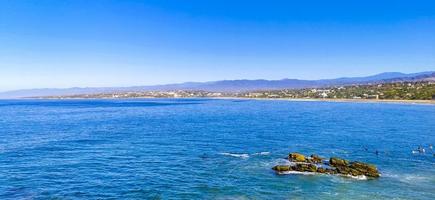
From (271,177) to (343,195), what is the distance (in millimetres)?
9702

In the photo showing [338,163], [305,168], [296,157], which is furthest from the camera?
[296,157]

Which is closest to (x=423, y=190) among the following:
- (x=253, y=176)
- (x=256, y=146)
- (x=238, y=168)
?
(x=253, y=176)

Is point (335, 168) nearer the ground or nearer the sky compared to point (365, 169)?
nearer the ground

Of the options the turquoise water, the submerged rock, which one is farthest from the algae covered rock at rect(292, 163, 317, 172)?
the turquoise water

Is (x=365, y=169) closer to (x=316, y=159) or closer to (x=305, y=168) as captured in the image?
(x=305, y=168)

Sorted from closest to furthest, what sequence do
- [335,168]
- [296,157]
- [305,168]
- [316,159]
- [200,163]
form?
[305,168] < [335,168] < [200,163] < [316,159] < [296,157]

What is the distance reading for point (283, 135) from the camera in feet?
279

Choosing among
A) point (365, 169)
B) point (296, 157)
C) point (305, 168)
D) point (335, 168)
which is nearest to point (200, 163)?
point (296, 157)

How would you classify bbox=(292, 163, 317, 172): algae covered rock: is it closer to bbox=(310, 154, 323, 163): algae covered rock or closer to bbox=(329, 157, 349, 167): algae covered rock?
bbox=(329, 157, 349, 167): algae covered rock

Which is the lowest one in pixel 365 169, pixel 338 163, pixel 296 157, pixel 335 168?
pixel 335 168

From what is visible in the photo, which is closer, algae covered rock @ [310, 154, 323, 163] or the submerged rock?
the submerged rock

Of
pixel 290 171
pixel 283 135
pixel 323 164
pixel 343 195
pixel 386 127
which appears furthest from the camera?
pixel 386 127

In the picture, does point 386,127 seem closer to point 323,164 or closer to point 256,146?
point 256,146

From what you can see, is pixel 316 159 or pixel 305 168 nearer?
pixel 305 168
